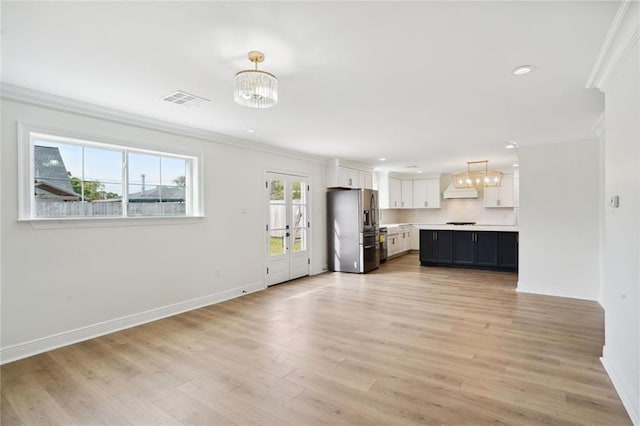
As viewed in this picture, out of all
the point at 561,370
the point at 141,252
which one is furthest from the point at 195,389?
the point at 561,370

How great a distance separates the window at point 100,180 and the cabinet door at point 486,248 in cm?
593

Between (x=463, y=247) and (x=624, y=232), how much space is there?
210 inches

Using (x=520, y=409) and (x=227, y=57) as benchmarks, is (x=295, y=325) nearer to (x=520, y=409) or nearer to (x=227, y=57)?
(x=520, y=409)

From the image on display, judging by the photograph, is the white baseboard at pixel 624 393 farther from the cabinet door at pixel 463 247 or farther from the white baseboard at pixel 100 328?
the cabinet door at pixel 463 247

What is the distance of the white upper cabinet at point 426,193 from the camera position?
995cm

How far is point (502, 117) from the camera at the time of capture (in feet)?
13.1

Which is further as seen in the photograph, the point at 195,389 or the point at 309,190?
the point at 309,190

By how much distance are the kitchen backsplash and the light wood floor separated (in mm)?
5157

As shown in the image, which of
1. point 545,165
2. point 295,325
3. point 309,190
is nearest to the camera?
point 295,325

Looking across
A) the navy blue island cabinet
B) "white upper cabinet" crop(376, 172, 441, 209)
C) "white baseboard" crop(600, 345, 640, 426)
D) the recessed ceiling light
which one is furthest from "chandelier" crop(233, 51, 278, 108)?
"white upper cabinet" crop(376, 172, 441, 209)

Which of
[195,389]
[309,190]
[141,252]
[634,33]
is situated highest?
[634,33]

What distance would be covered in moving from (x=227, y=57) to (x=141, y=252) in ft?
8.98

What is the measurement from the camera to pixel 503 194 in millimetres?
9016

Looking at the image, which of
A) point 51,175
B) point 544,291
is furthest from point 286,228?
point 544,291
